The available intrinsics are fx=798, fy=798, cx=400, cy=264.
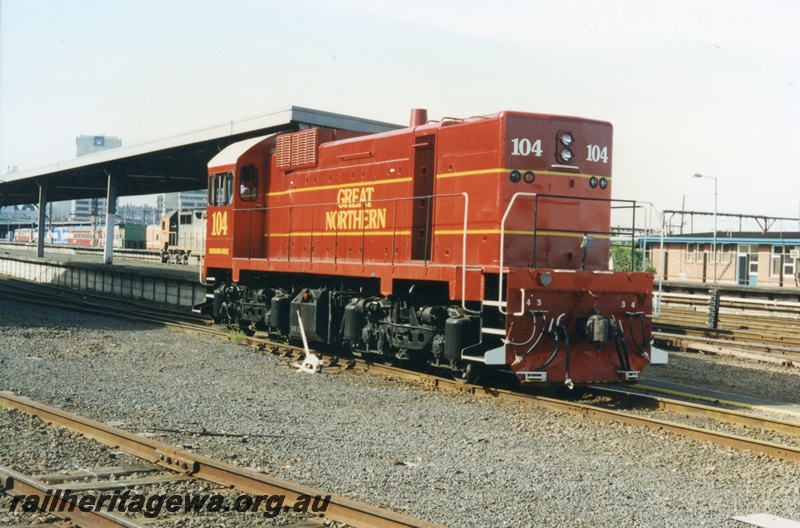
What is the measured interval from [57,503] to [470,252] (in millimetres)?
6428

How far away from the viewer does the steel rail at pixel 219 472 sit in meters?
4.75

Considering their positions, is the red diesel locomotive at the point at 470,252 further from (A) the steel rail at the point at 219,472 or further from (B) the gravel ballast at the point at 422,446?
(A) the steel rail at the point at 219,472

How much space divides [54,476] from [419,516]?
263 centimetres

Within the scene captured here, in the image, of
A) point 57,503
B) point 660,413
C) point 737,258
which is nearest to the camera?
point 57,503

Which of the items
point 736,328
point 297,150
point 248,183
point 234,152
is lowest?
point 736,328

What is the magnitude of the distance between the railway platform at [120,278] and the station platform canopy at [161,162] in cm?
379

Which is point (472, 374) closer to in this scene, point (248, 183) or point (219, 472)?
point (219, 472)

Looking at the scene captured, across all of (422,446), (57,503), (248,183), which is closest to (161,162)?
(248,183)

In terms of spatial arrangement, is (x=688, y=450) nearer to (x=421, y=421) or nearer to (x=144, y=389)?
(x=421, y=421)

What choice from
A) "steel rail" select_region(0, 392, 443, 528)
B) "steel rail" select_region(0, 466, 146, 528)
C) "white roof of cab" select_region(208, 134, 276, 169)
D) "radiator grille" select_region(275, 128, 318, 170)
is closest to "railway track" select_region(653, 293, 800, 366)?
"radiator grille" select_region(275, 128, 318, 170)

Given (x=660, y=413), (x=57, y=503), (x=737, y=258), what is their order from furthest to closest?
(x=737, y=258) → (x=660, y=413) → (x=57, y=503)

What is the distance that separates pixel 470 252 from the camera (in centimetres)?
1040

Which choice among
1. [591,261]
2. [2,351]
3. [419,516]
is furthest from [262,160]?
[419,516]

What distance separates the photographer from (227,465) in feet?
19.1
